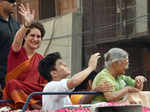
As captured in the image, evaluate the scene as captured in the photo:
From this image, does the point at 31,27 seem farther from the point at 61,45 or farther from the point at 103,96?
the point at 61,45

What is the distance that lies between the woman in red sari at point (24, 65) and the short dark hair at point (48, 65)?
220 millimetres

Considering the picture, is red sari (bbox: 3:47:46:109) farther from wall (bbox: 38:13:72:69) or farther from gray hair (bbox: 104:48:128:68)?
wall (bbox: 38:13:72:69)

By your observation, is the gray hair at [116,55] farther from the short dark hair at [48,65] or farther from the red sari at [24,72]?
the red sari at [24,72]

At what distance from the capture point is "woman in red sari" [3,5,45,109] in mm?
4566

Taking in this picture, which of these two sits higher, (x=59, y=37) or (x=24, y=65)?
(x=59, y=37)

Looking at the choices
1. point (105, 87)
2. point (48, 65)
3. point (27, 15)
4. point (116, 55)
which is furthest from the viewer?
point (27, 15)

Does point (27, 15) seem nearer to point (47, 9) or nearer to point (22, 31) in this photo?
point (22, 31)

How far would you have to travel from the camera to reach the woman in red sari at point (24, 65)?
457 centimetres

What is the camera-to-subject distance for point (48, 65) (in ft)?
14.6

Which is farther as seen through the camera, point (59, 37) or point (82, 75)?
point (59, 37)

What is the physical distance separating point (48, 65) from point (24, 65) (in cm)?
40

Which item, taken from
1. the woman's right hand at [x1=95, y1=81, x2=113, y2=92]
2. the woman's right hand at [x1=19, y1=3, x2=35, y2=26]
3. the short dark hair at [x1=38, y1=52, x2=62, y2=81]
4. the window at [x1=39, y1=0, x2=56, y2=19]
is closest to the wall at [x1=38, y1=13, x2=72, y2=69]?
the window at [x1=39, y1=0, x2=56, y2=19]

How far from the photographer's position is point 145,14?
14.5m

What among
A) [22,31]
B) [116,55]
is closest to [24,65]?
[22,31]
